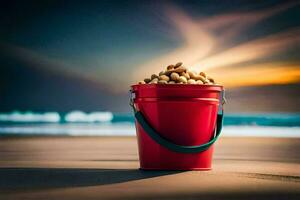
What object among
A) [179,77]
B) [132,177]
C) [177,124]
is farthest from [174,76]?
[132,177]

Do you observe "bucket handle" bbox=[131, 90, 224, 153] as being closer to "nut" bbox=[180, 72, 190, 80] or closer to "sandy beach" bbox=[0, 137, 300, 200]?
"sandy beach" bbox=[0, 137, 300, 200]

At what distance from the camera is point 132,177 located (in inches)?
138

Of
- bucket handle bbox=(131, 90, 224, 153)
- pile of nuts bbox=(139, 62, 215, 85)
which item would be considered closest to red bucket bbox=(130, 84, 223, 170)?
bucket handle bbox=(131, 90, 224, 153)

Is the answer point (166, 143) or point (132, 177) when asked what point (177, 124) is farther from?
point (132, 177)

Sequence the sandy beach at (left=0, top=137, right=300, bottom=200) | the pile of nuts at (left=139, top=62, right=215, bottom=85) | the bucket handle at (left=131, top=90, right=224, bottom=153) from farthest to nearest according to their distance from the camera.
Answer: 1. the pile of nuts at (left=139, top=62, right=215, bottom=85)
2. the bucket handle at (left=131, top=90, right=224, bottom=153)
3. the sandy beach at (left=0, top=137, right=300, bottom=200)

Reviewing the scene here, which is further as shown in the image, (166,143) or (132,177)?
(166,143)

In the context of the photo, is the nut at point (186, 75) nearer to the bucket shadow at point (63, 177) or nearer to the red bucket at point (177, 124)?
the red bucket at point (177, 124)

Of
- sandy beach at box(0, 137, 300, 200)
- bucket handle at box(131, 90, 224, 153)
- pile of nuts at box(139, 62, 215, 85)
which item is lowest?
sandy beach at box(0, 137, 300, 200)

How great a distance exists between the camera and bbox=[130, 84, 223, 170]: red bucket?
3.84m

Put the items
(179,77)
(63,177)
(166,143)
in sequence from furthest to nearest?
1. (179,77)
2. (166,143)
3. (63,177)

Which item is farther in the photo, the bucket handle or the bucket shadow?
the bucket handle

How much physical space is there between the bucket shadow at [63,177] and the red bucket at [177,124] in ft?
0.42

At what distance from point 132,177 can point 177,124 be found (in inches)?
20.1

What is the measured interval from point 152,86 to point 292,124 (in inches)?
344
